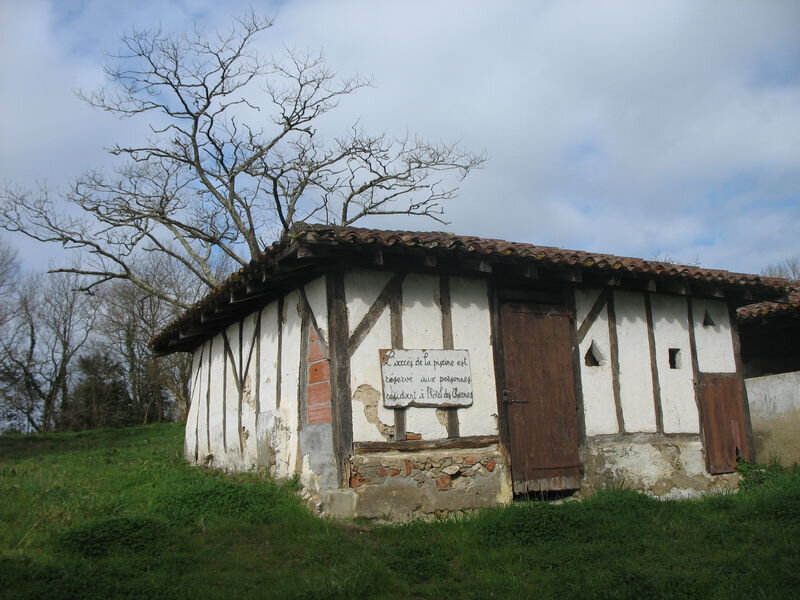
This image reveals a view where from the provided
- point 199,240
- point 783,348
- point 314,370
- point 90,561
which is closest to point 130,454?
point 199,240

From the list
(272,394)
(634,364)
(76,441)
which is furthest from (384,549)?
(76,441)

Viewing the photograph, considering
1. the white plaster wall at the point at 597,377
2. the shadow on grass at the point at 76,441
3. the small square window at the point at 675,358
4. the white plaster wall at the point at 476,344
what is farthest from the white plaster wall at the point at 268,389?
the shadow on grass at the point at 76,441

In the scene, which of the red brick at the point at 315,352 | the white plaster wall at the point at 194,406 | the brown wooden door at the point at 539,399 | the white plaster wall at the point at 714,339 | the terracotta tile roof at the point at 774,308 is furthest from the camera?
the white plaster wall at the point at 194,406

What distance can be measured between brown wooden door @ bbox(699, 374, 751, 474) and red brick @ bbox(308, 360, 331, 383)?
5.68 metres

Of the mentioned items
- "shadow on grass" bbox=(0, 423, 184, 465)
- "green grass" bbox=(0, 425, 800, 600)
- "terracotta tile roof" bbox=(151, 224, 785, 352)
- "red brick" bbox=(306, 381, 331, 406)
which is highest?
"terracotta tile roof" bbox=(151, 224, 785, 352)

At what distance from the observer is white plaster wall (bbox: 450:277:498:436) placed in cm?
798

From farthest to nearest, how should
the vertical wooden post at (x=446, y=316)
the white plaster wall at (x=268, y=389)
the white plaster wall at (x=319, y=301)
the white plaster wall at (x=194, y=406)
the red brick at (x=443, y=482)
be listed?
the white plaster wall at (x=194, y=406)
the white plaster wall at (x=268, y=389)
the vertical wooden post at (x=446, y=316)
the white plaster wall at (x=319, y=301)
the red brick at (x=443, y=482)

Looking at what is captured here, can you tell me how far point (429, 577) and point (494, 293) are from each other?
3.90 meters

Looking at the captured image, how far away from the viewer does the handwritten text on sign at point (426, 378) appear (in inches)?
298

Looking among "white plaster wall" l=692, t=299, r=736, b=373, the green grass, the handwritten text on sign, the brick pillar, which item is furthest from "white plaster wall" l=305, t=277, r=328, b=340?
"white plaster wall" l=692, t=299, r=736, b=373

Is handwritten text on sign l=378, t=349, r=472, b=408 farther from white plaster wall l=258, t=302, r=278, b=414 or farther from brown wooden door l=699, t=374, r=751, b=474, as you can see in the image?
brown wooden door l=699, t=374, r=751, b=474

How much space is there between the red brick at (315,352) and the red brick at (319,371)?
56mm

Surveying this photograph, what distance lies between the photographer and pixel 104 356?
30.5 meters

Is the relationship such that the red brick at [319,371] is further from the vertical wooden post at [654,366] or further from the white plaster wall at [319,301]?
the vertical wooden post at [654,366]
